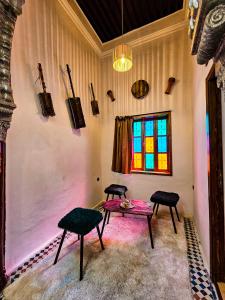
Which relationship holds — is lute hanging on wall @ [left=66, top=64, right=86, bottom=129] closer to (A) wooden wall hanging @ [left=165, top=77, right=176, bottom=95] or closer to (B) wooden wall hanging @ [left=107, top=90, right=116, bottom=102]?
(B) wooden wall hanging @ [left=107, top=90, right=116, bottom=102]

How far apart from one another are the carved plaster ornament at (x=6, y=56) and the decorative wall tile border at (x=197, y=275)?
2.33m

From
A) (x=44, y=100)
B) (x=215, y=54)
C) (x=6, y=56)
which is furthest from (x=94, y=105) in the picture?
(x=215, y=54)

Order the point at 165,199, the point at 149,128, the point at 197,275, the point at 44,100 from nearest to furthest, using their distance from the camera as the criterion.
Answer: the point at 197,275
the point at 44,100
the point at 165,199
the point at 149,128

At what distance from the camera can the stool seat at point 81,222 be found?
1.65m

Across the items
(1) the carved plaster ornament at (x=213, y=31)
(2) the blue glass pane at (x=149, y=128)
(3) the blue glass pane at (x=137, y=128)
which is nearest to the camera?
(1) the carved plaster ornament at (x=213, y=31)

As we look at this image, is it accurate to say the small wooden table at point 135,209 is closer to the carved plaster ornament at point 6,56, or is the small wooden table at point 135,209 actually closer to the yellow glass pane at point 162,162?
the yellow glass pane at point 162,162

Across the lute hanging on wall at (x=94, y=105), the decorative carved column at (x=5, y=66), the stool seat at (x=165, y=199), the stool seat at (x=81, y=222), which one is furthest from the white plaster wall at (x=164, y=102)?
the decorative carved column at (x=5, y=66)

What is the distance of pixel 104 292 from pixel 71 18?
13.1ft

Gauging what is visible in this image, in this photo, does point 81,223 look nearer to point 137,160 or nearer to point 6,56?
point 6,56

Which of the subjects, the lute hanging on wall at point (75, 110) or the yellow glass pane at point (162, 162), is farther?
the yellow glass pane at point (162, 162)

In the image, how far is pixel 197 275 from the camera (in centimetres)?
157

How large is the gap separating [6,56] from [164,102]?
8.81ft

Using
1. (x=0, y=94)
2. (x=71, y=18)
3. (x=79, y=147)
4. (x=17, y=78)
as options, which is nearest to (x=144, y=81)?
(x=71, y=18)

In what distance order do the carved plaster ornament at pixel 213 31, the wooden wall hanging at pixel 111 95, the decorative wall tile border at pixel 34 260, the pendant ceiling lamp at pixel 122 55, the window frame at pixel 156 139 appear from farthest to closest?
the wooden wall hanging at pixel 111 95 < the window frame at pixel 156 139 < the pendant ceiling lamp at pixel 122 55 < the decorative wall tile border at pixel 34 260 < the carved plaster ornament at pixel 213 31
